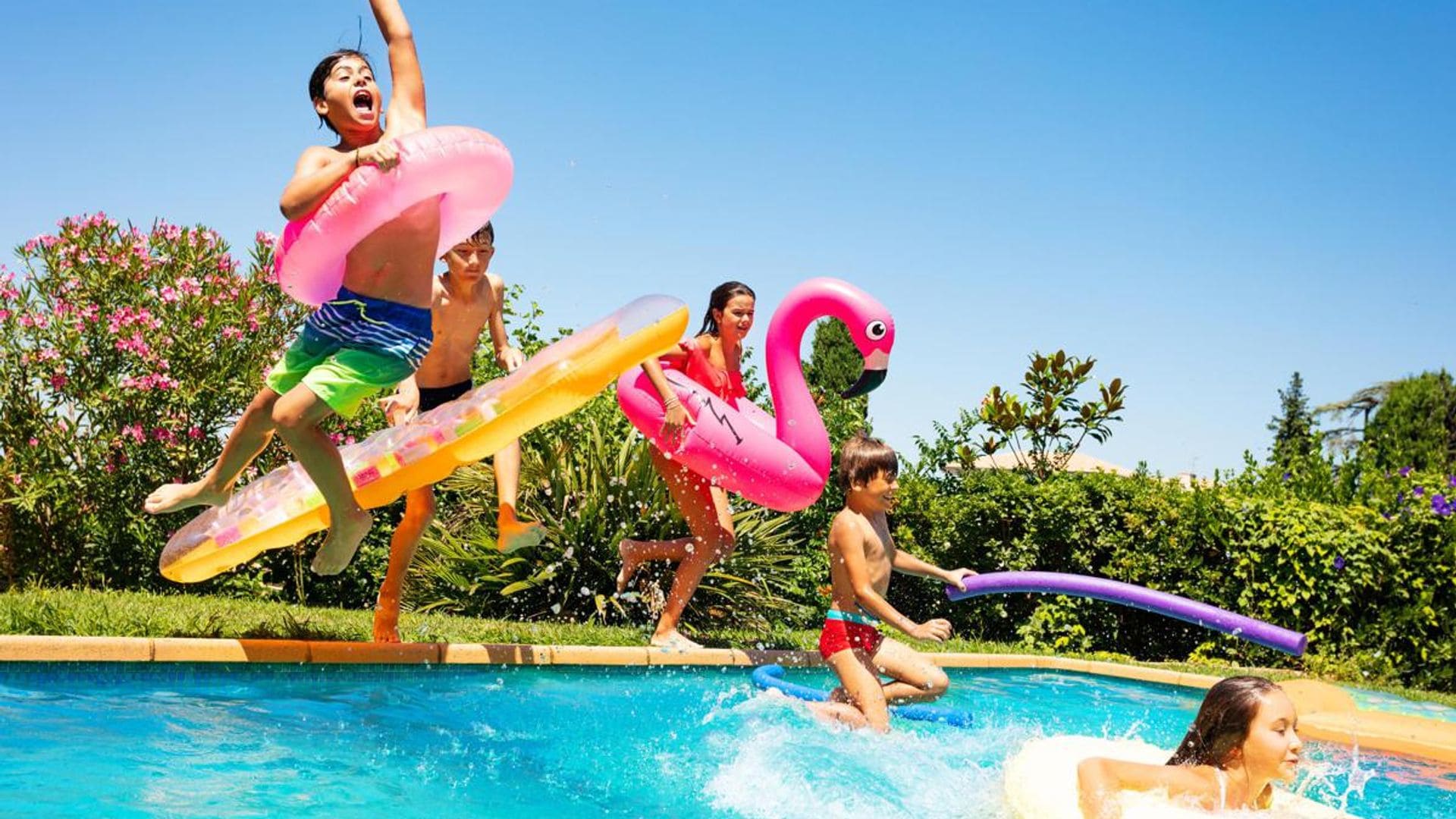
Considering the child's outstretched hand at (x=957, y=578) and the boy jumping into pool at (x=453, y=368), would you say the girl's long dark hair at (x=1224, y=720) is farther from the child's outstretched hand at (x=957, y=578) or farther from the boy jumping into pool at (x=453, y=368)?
the boy jumping into pool at (x=453, y=368)

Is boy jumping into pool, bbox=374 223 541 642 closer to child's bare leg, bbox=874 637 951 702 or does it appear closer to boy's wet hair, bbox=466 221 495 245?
boy's wet hair, bbox=466 221 495 245

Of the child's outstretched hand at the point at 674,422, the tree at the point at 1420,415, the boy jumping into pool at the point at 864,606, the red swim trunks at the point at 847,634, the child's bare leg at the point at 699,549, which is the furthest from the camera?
the tree at the point at 1420,415

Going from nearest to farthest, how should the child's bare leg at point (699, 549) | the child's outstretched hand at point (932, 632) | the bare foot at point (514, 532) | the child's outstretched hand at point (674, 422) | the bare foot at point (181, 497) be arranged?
1. the child's outstretched hand at point (932, 632)
2. the bare foot at point (181, 497)
3. the bare foot at point (514, 532)
4. the child's outstretched hand at point (674, 422)
5. the child's bare leg at point (699, 549)

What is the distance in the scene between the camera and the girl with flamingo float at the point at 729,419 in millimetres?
6594

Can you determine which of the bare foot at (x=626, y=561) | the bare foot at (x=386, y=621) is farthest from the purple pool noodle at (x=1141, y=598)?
the bare foot at (x=386, y=621)

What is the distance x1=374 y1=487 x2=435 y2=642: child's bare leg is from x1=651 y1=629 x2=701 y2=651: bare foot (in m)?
1.52

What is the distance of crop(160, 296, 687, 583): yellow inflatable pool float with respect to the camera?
5.21 m

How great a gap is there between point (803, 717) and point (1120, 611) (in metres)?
5.45

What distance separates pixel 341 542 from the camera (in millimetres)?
4738

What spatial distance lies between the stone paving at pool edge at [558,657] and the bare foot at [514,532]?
0.68 meters

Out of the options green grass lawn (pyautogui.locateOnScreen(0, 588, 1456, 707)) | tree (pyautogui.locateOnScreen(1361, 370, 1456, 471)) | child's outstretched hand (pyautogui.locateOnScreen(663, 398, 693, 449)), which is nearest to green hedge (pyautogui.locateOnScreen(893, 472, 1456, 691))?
green grass lawn (pyautogui.locateOnScreen(0, 588, 1456, 707))

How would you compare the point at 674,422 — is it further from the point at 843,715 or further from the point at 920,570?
the point at 843,715

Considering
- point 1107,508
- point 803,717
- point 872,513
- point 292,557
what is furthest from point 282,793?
point 1107,508

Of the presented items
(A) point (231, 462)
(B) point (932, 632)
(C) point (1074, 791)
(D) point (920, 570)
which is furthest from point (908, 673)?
(A) point (231, 462)
